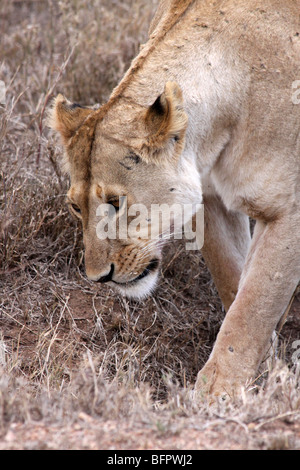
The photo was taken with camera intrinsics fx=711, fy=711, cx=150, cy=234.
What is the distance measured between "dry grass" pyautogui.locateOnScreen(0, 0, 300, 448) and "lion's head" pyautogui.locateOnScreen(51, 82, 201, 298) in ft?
1.53

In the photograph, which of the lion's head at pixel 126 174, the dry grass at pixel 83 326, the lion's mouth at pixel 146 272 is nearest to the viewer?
the dry grass at pixel 83 326

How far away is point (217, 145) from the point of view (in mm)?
3057

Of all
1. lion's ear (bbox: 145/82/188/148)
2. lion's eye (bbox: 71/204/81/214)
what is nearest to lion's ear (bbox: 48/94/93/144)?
lion's eye (bbox: 71/204/81/214)

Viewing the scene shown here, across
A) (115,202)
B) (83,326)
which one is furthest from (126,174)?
(83,326)

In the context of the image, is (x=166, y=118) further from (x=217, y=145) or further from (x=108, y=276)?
(x=108, y=276)

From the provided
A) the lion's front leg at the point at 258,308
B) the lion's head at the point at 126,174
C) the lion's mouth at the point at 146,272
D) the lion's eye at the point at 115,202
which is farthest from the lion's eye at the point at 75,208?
the lion's front leg at the point at 258,308

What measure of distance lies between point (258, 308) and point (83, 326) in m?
1.11

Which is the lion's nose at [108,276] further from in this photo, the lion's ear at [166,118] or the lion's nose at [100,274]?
the lion's ear at [166,118]

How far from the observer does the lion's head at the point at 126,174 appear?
9.20ft

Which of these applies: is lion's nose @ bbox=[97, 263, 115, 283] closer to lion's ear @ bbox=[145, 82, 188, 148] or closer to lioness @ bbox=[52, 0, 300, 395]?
lioness @ bbox=[52, 0, 300, 395]

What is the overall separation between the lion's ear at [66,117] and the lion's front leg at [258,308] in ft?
3.08

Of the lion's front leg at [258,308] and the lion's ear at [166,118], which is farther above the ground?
the lion's ear at [166,118]
